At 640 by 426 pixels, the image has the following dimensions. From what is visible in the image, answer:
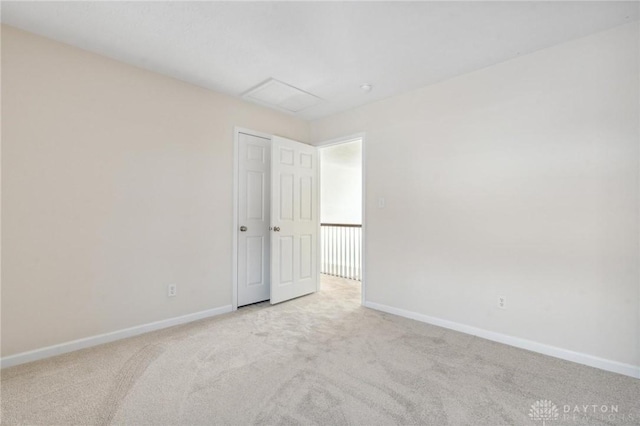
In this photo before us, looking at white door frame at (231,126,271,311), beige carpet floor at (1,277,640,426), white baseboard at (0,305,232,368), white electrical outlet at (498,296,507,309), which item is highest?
white door frame at (231,126,271,311)

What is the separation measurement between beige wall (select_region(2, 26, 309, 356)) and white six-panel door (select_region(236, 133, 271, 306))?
21 cm

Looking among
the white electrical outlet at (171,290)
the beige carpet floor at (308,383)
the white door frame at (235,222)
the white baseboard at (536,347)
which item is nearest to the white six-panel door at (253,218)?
the white door frame at (235,222)

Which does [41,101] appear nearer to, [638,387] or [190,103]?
[190,103]

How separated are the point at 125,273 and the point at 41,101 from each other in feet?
4.89

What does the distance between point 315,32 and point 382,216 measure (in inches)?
79.5

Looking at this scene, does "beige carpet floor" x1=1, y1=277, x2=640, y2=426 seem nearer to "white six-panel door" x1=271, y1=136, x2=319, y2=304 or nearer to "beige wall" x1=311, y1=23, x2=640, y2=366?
"beige wall" x1=311, y1=23, x2=640, y2=366

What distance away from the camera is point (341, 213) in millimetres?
7148

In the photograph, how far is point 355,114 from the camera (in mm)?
3699

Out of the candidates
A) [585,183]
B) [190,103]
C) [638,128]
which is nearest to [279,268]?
[190,103]

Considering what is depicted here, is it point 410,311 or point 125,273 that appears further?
point 410,311

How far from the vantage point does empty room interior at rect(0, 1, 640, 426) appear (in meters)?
1.85

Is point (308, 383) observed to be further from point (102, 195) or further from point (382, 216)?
point (102, 195)

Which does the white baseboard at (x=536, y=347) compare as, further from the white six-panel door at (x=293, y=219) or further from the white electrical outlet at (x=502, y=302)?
the white six-panel door at (x=293, y=219)

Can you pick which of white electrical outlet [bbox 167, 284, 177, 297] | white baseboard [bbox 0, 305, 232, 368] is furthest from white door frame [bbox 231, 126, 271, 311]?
white electrical outlet [bbox 167, 284, 177, 297]
